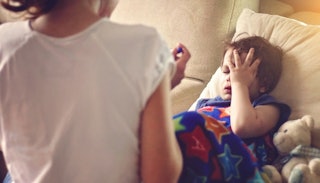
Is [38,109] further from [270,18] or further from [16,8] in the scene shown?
[270,18]

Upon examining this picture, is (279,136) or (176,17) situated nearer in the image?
(279,136)

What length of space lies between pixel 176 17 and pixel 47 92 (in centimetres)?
114

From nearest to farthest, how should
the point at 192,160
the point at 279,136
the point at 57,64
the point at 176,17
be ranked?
the point at 57,64 < the point at 192,160 < the point at 279,136 < the point at 176,17

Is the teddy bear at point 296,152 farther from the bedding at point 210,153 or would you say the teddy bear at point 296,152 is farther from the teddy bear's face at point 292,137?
the bedding at point 210,153

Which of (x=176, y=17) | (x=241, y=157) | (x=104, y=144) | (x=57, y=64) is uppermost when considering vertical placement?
(x=57, y=64)

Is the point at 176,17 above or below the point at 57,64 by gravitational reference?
below

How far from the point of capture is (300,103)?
4.37ft

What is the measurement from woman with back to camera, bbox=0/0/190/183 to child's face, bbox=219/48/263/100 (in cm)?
60

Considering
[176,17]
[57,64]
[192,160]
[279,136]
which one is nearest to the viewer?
[57,64]

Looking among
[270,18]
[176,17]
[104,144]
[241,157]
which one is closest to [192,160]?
[241,157]

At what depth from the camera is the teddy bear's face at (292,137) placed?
1219mm

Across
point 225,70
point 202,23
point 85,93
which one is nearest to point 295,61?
point 225,70

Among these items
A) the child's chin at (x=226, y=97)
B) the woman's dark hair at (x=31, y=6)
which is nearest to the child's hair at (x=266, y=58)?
the child's chin at (x=226, y=97)

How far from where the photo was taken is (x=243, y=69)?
4.51ft
